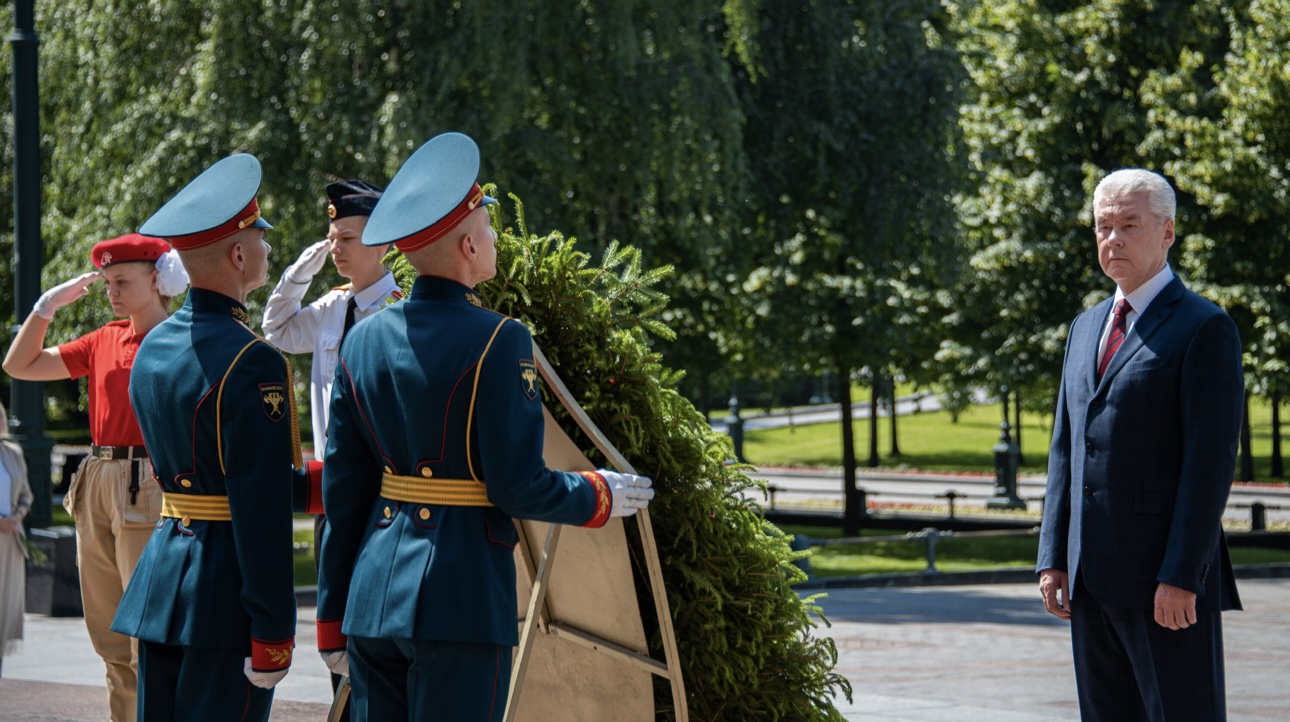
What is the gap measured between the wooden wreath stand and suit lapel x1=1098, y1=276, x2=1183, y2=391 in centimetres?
146

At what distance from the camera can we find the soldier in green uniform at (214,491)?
13.9 feet

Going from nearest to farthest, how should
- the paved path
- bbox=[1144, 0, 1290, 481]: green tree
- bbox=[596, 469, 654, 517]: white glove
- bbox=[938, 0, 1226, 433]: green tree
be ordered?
bbox=[596, 469, 654, 517]: white glove, bbox=[1144, 0, 1290, 481]: green tree, bbox=[938, 0, 1226, 433]: green tree, the paved path

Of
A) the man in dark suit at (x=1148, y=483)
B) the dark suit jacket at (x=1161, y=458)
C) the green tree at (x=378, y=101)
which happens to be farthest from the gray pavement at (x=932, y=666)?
the green tree at (x=378, y=101)

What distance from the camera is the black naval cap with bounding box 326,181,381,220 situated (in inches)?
216

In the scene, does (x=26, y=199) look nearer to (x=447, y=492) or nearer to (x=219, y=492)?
(x=219, y=492)

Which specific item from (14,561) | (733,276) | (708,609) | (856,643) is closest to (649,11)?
(733,276)

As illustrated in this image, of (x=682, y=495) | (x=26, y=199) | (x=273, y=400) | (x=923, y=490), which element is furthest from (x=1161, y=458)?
(x=923, y=490)

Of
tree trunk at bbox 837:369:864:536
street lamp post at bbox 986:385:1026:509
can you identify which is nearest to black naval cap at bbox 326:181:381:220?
tree trunk at bbox 837:369:864:536

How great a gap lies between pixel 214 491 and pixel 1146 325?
2.73m

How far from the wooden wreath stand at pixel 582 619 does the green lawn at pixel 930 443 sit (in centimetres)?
3395

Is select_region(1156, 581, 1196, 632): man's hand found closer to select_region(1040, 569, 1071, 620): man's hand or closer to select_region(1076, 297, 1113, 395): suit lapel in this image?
select_region(1040, 569, 1071, 620): man's hand

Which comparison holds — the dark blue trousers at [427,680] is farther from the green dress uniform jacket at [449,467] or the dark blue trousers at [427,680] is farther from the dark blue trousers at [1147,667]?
the dark blue trousers at [1147,667]

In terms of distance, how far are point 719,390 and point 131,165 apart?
974 centimetres

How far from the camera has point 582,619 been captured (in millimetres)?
4879
